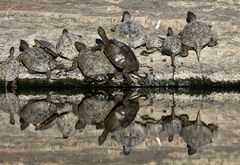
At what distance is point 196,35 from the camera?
17.9 meters

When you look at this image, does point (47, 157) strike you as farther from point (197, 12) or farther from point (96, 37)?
point (197, 12)

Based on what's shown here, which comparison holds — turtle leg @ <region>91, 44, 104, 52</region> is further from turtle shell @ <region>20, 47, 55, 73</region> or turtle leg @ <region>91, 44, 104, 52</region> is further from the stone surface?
turtle shell @ <region>20, 47, 55, 73</region>

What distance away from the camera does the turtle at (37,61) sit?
1714cm

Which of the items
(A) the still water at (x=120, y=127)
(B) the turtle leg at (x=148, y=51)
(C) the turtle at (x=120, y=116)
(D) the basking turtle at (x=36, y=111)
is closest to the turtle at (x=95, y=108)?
(A) the still water at (x=120, y=127)

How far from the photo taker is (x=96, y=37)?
59.9 ft

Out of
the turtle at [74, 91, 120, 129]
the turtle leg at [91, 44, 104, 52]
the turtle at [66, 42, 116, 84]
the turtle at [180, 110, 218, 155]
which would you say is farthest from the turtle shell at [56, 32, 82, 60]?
the turtle at [180, 110, 218, 155]

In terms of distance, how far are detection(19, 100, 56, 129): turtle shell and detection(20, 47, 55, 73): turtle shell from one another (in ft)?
4.84

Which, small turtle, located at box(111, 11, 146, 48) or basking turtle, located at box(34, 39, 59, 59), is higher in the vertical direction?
small turtle, located at box(111, 11, 146, 48)

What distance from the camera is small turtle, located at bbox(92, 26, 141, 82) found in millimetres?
17031

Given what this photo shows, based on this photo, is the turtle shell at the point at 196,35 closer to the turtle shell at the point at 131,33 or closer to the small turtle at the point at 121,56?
the turtle shell at the point at 131,33

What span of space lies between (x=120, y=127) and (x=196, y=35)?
493 centimetres

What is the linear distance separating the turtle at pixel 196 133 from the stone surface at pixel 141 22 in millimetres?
3328

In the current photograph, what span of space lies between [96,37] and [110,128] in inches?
196

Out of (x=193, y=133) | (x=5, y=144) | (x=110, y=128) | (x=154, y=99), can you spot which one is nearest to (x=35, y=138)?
(x=5, y=144)
